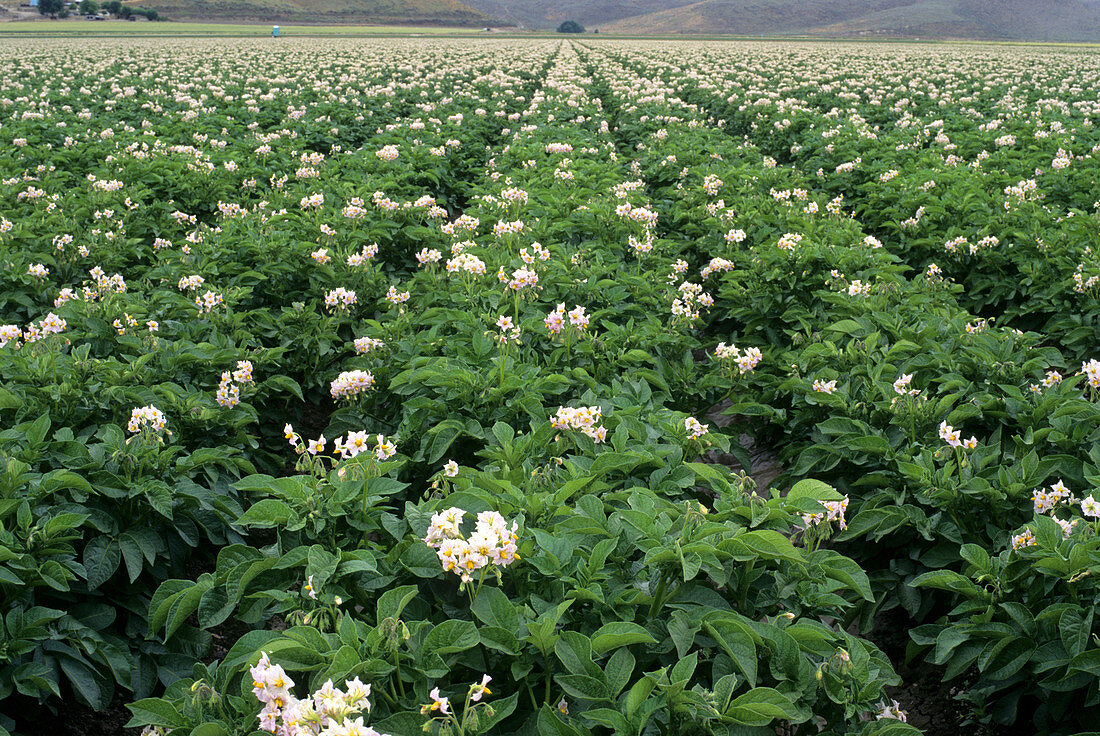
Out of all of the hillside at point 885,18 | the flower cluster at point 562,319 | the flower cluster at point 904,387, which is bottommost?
the flower cluster at point 904,387

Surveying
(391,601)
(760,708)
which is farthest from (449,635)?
(760,708)

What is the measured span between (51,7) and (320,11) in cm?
3427

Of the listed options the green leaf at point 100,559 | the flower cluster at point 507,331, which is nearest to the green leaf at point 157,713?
the green leaf at point 100,559

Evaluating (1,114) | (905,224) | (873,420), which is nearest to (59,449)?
(873,420)

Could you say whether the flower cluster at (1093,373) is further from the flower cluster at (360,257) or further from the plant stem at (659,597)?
the flower cluster at (360,257)

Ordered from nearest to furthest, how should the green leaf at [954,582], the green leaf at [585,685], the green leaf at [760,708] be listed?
the green leaf at [760,708]
the green leaf at [585,685]
the green leaf at [954,582]

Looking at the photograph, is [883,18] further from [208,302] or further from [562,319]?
[208,302]

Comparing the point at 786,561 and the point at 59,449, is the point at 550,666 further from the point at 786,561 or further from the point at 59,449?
the point at 59,449

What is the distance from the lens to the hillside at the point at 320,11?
83.6m

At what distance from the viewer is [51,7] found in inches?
2790

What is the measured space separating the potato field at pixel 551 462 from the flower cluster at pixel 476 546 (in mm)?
10

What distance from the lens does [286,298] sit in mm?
5676

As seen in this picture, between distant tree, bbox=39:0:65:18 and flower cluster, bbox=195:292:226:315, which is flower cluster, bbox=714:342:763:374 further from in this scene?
distant tree, bbox=39:0:65:18

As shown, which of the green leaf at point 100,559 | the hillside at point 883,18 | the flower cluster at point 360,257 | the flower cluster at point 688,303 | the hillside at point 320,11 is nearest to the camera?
the green leaf at point 100,559
